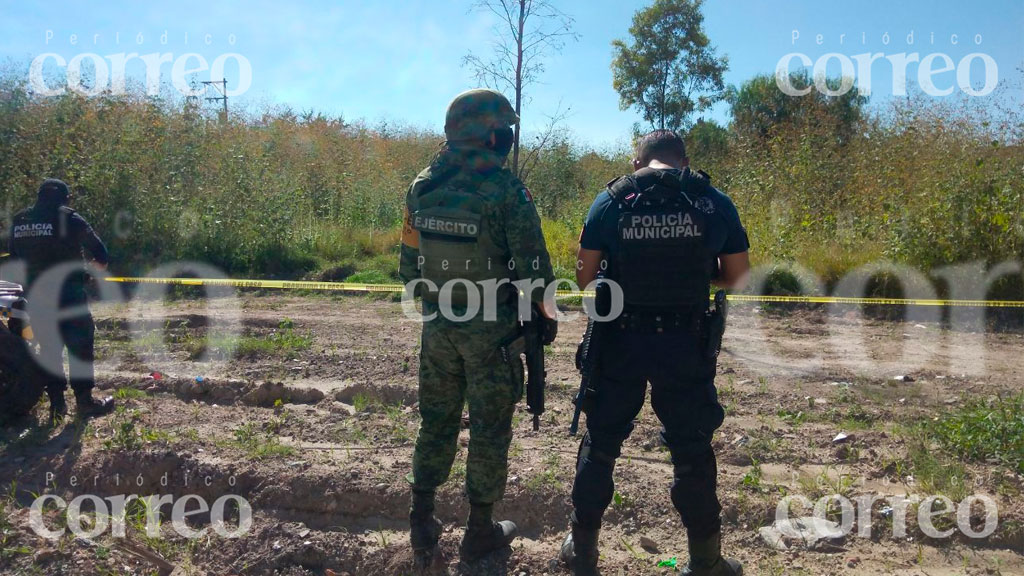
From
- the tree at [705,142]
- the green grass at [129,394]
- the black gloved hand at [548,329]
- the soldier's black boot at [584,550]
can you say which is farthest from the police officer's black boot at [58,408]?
the tree at [705,142]

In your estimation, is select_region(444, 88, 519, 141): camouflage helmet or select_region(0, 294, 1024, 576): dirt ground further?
select_region(0, 294, 1024, 576): dirt ground

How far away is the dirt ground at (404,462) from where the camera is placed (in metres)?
3.42

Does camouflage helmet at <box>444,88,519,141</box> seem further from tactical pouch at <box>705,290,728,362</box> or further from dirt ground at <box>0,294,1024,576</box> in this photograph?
dirt ground at <box>0,294,1024,576</box>

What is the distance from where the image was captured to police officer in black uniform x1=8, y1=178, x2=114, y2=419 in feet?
16.6

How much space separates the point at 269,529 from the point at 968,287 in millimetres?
7856

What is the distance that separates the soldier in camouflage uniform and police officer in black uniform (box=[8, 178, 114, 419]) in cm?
315

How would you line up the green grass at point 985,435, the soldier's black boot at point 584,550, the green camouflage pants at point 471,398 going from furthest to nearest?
the green grass at point 985,435 < the green camouflage pants at point 471,398 < the soldier's black boot at point 584,550

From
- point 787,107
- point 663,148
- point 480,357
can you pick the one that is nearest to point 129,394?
point 480,357

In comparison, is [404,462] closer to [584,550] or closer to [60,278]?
[584,550]

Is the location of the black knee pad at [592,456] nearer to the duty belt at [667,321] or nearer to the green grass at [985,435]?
the duty belt at [667,321]

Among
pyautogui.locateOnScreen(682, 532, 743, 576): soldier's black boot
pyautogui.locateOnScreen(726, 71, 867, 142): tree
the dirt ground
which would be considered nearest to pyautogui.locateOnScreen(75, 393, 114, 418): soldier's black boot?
the dirt ground

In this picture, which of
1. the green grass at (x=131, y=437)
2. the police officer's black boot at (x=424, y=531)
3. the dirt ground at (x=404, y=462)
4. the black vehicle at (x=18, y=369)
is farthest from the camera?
the black vehicle at (x=18, y=369)

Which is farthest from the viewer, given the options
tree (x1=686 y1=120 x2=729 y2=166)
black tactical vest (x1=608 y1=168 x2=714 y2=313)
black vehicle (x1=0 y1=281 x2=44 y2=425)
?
tree (x1=686 y1=120 x2=729 y2=166)

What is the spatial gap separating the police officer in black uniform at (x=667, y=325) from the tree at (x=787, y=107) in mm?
9606
